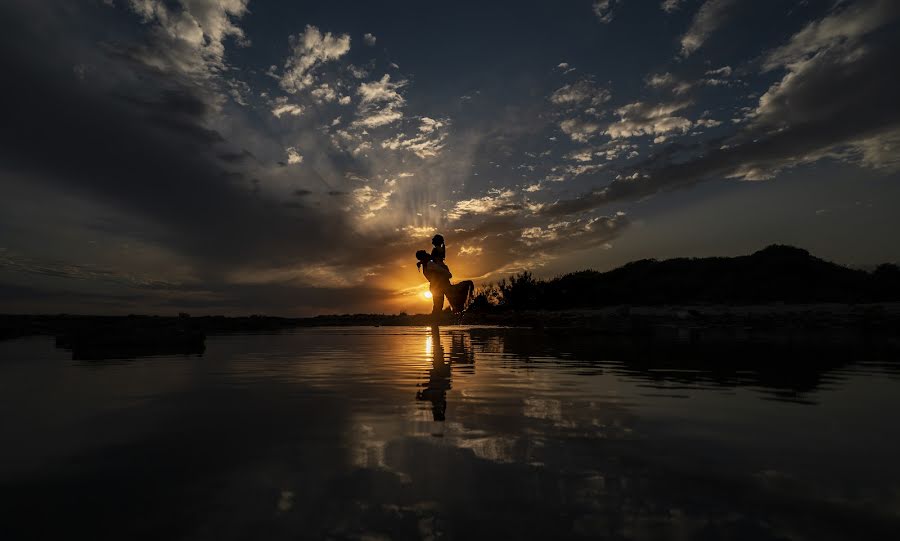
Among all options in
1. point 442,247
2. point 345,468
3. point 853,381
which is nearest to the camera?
point 345,468

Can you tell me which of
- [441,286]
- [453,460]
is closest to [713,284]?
[441,286]

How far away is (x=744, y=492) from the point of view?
8.73ft

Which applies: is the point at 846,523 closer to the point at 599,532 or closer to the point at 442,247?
the point at 599,532

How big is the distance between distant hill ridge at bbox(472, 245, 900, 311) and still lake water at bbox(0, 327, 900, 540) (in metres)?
39.5

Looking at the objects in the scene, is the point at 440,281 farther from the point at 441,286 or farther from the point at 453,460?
the point at 453,460

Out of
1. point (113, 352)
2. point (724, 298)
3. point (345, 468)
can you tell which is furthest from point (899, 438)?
point (724, 298)

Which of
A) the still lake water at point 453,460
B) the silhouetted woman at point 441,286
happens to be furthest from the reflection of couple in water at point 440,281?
the still lake water at point 453,460

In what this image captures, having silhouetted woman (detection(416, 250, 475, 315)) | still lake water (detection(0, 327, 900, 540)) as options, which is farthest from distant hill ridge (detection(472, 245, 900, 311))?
still lake water (detection(0, 327, 900, 540))

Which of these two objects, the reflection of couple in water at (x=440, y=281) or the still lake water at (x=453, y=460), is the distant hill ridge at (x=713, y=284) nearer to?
the reflection of couple in water at (x=440, y=281)

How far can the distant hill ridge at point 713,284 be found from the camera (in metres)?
39.3

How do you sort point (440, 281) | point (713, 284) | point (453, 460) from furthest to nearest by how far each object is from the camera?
point (713, 284) → point (440, 281) → point (453, 460)

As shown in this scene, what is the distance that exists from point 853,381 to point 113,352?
53.6 feet

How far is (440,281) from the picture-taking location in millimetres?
16281

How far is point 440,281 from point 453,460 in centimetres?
1313
